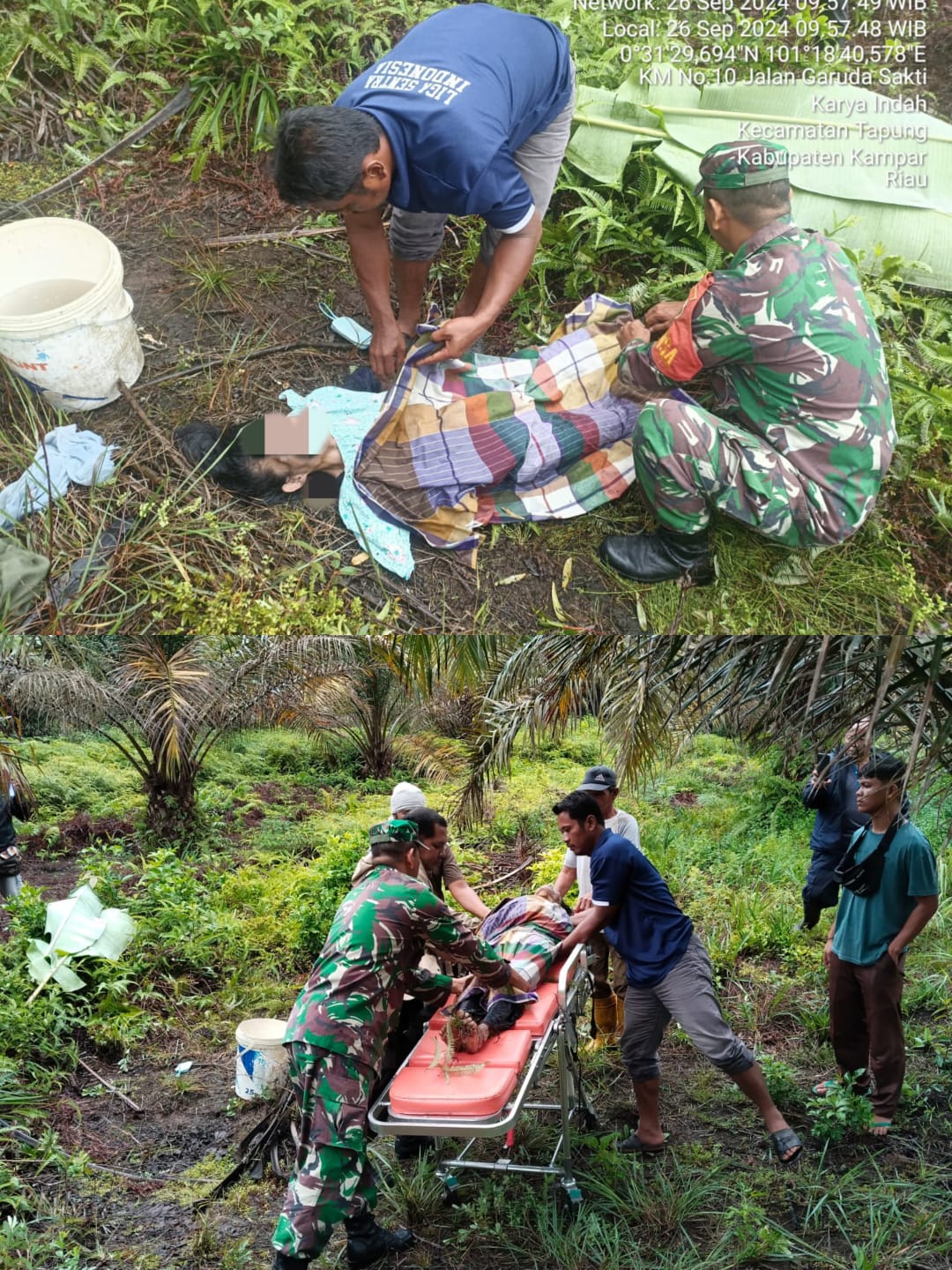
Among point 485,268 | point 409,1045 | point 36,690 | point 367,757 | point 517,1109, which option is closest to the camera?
point 517,1109

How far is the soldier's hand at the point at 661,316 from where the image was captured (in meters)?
3.47

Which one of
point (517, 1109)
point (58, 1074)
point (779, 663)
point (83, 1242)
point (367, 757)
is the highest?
point (779, 663)

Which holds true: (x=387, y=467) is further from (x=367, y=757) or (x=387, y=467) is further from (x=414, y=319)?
(x=367, y=757)

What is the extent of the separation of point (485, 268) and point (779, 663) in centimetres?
148

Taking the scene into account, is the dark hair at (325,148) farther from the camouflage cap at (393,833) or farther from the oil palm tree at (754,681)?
the camouflage cap at (393,833)

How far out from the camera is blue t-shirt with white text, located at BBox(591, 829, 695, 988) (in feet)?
9.99

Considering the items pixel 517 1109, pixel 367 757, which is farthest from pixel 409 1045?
pixel 367 757

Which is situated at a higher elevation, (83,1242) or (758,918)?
(83,1242)

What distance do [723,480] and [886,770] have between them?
0.92 meters

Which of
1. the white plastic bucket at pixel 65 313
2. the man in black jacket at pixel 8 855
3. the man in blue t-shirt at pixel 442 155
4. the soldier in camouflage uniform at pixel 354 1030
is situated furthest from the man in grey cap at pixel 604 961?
the man in black jacket at pixel 8 855

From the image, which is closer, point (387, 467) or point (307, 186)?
point (307, 186)

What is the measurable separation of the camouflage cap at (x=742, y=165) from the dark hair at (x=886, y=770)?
1660 mm

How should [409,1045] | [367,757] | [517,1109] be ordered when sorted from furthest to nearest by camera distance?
1. [367,757]
2. [409,1045]
3. [517,1109]

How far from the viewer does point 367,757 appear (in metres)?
6.00
